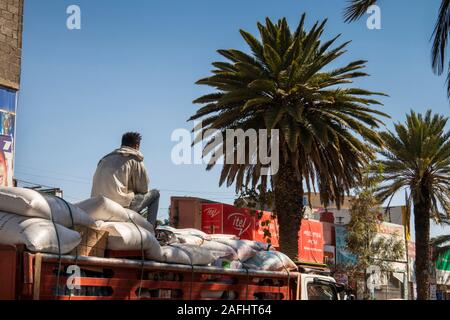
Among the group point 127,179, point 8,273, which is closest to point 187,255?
point 127,179

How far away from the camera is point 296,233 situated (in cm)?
1803

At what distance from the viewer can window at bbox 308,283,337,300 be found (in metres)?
7.90

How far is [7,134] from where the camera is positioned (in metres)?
16.6

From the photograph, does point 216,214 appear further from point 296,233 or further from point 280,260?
point 280,260

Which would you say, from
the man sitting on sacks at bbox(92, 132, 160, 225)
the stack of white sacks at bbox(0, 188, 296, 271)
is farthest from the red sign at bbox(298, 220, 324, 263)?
the man sitting on sacks at bbox(92, 132, 160, 225)

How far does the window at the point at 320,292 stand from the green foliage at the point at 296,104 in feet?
31.1

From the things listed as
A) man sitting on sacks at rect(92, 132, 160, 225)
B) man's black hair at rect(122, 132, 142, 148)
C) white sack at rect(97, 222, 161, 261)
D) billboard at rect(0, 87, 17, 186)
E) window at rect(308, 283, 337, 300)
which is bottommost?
window at rect(308, 283, 337, 300)

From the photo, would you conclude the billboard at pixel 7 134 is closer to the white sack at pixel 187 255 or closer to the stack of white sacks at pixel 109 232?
the stack of white sacks at pixel 109 232

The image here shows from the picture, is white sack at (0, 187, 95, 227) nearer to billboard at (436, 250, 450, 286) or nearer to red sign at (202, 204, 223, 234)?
red sign at (202, 204, 223, 234)

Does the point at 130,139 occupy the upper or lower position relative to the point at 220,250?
upper

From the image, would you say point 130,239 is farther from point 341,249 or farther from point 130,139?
point 341,249

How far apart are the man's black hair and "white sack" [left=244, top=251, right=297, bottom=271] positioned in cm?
184

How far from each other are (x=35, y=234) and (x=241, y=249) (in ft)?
10.4
